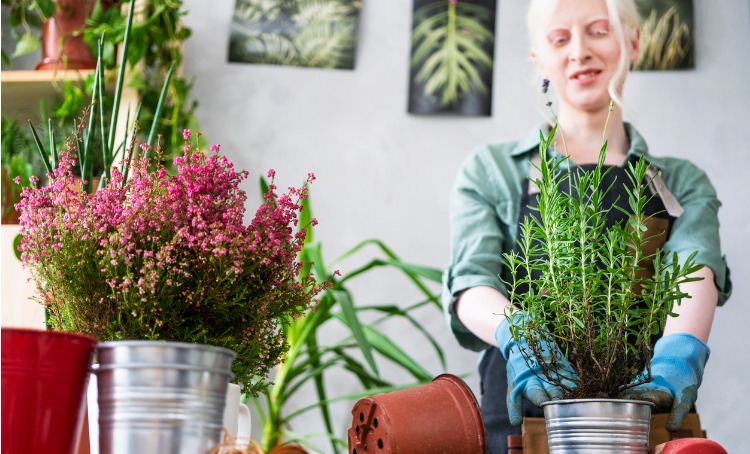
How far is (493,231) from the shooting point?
1.46 metres

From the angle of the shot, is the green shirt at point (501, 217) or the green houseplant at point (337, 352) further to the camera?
the green houseplant at point (337, 352)

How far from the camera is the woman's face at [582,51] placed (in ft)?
4.94

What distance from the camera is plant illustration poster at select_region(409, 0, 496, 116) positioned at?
6.85ft

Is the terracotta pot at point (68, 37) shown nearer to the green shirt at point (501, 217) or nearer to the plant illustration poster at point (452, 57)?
the plant illustration poster at point (452, 57)

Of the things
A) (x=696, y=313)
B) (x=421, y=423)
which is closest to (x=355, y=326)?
(x=696, y=313)

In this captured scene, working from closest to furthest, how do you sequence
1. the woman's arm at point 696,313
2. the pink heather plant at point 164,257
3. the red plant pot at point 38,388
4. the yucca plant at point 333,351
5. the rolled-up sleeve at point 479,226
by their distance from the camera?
the red plant pot at point 38,388, the pink heather plant at point 164,257, the woman's arm at point 696,313, the rolled-up sleeve at point 479,226, the yucca plant at point 333,351

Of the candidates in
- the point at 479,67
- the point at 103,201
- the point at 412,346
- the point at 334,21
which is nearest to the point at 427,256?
the point at 412,346

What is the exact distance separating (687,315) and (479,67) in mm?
1031

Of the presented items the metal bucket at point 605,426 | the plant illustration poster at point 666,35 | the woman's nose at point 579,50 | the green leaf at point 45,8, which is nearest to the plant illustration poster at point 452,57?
the plant illustration poster at point 666,35

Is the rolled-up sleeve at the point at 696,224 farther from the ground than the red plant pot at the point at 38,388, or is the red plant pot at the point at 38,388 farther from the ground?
the rolled-up sleeve at the point at 696,224

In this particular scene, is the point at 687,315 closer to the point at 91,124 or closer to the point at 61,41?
the point at 91,124

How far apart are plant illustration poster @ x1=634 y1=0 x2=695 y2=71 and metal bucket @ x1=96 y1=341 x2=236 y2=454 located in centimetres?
177

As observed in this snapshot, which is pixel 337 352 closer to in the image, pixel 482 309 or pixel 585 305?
pixel 482 309

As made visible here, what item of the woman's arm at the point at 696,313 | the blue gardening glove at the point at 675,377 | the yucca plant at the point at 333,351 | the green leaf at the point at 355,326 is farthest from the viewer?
the yucca plant at the point at 333,351
